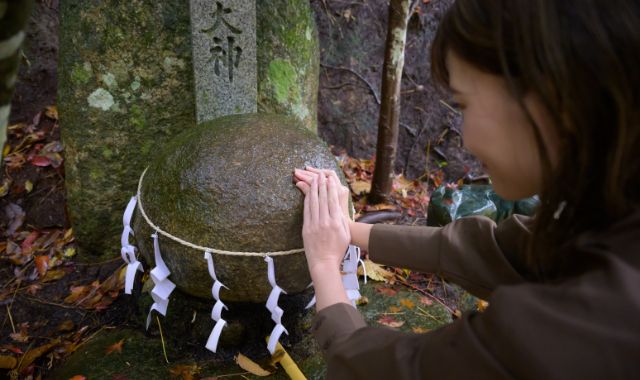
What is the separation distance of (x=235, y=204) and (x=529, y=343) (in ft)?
3.81

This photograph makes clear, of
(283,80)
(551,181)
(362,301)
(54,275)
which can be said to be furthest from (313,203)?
(54,275)

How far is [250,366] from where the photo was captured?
208 centimetres

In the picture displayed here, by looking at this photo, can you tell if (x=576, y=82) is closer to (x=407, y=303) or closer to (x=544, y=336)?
(x=544, y=336)

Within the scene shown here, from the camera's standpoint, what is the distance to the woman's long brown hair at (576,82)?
32.1 inches

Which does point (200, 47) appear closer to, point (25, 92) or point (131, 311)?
point (131, 311)

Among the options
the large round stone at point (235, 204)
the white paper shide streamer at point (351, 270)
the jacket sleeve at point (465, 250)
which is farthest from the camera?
the white paper shide streamer at point (351, 270)

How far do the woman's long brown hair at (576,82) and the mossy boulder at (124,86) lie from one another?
2175 millimetres

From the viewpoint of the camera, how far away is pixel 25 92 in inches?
162

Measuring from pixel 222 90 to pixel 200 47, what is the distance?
0.27 meters

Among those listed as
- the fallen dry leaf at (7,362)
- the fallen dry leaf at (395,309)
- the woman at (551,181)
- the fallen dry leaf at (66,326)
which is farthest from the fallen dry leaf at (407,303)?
the fallen dry leaf at (7,362)

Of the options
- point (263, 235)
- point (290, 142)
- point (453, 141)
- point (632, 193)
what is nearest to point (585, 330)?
point (632, 193)

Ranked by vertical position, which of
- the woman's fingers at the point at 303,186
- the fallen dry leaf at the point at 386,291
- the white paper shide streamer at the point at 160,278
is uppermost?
the woman's fingers at the point at 303,186

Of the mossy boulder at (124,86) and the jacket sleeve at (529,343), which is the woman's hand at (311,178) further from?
the mossy boulder at (124,86)

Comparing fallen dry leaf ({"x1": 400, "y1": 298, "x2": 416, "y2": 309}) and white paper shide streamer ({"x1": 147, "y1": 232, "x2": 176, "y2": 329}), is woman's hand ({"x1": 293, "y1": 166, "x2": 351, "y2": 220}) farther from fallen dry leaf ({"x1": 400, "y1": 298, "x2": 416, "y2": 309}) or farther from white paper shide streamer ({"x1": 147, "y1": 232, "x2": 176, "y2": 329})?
fallen dry leaf ({"x1": 400, "y1": 298, "x2": 416, "y2": 309})
